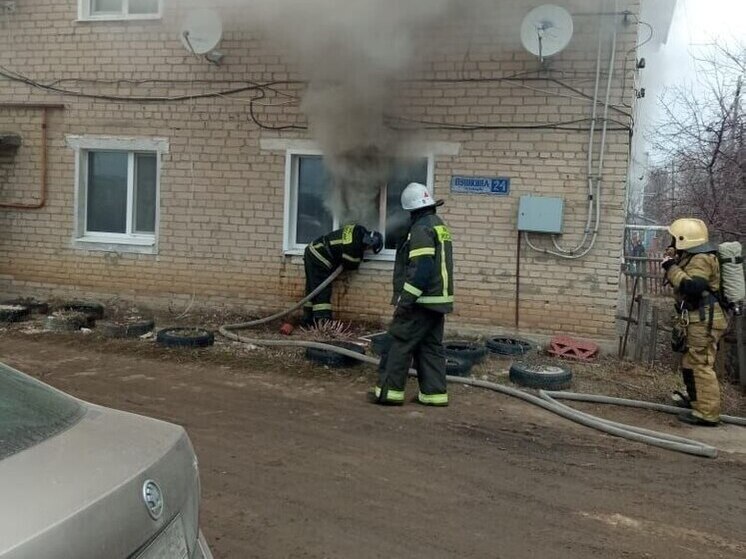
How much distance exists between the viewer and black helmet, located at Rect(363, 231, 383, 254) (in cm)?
775

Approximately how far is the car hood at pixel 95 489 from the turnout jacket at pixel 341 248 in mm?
5616

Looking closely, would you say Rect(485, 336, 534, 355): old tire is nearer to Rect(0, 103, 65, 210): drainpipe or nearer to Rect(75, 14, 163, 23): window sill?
Rect(75, 14, 163, 23): window sill

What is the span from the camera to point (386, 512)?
11.9ft

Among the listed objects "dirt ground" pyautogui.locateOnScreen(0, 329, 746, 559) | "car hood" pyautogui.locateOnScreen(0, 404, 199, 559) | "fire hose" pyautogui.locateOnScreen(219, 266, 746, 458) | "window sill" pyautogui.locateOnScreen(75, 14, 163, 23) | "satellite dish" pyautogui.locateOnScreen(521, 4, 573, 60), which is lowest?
"dirt ground" pyautogui.locateOnScreen(0, 329, 746, 559)

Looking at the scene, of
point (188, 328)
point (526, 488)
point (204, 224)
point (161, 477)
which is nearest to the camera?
point (161, 477)

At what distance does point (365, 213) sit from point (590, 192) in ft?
8.61

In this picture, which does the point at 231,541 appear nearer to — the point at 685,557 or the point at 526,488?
the point at 526,488

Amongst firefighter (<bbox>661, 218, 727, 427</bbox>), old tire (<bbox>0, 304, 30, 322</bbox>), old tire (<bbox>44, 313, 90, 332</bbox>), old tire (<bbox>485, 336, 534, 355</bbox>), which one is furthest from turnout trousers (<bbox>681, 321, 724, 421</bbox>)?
old tire (<bbox>0, 304, 30, 322</bbox>)

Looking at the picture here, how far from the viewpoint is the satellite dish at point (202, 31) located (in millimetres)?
8180

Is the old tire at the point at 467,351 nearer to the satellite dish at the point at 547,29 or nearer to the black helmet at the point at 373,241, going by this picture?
the black helmet at the point at 373,241

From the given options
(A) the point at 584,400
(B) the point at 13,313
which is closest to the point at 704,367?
(A) the point at 584,400

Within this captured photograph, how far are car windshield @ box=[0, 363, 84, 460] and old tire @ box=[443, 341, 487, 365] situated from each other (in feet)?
15.5

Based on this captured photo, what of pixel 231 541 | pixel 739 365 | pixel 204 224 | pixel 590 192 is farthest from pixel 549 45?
pixel 231 541

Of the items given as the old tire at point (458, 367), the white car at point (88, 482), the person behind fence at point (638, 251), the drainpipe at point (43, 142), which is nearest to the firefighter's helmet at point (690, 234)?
the old tire at point (458, 367)
